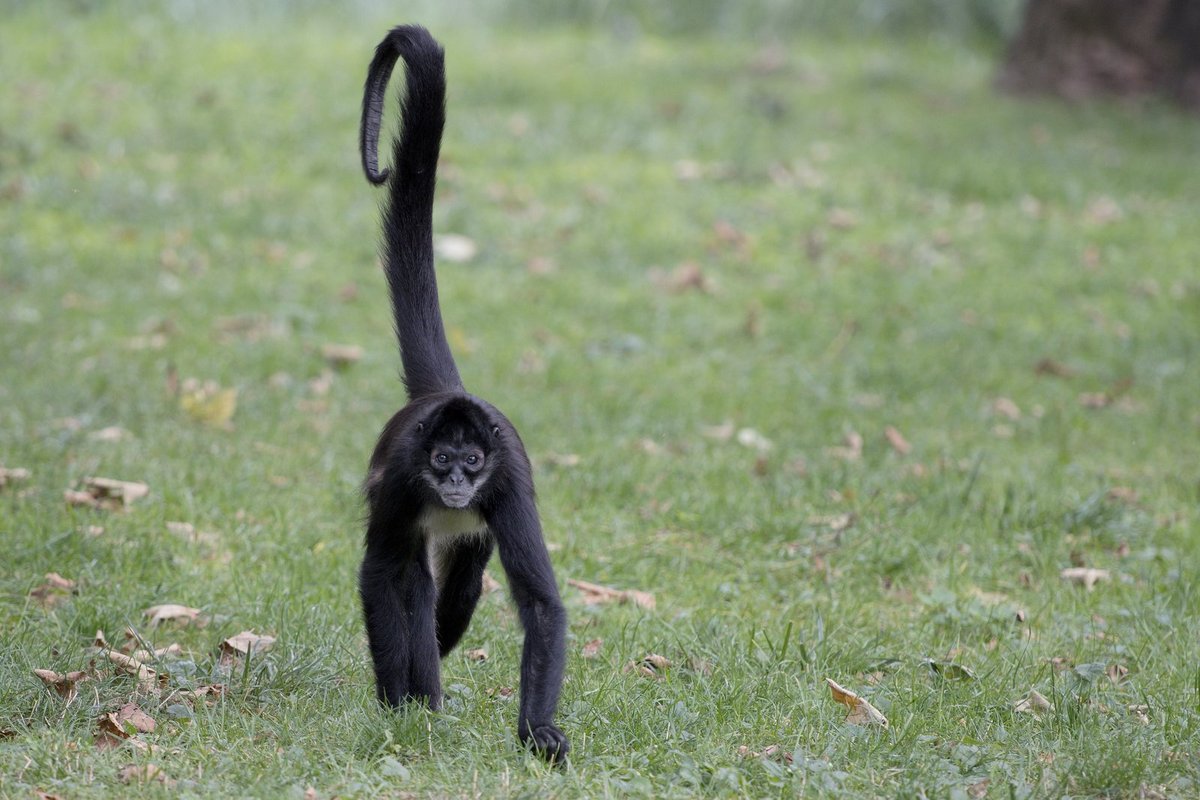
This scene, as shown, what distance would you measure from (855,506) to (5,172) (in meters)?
8.00

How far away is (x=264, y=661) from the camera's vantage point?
4434mm

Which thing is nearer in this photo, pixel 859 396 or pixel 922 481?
pixel 922 481

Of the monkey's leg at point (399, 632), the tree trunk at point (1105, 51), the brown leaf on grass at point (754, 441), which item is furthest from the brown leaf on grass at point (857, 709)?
the tree trunk at point (1105, 51)

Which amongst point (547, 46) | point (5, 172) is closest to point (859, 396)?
point (5, 172)

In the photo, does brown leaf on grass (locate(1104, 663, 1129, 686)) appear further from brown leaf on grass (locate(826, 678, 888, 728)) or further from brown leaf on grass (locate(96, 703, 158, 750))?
brown leaf on grass (locate(96, 703, 158, 750))

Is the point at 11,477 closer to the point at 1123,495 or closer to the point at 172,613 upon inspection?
the point at 172,613

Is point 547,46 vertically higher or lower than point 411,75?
lower

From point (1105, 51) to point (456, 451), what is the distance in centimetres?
1294

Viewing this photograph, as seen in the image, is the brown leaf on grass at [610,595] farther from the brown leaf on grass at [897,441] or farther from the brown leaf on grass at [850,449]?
the brown leaf on grass at [897,441]

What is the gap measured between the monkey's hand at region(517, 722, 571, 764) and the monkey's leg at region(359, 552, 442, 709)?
1.56 feet

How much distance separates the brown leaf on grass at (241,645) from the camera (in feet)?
15.0

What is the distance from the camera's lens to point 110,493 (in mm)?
5930

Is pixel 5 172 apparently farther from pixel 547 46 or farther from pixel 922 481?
pixel 922 481

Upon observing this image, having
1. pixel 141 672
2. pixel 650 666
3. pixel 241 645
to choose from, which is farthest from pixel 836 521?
pixel 141 672
